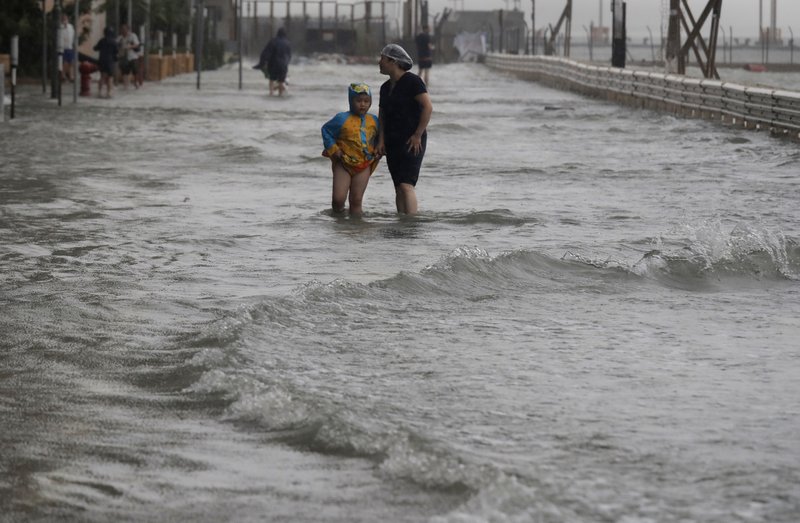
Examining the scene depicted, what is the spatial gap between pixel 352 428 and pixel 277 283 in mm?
3756

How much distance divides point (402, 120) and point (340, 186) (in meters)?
0.75

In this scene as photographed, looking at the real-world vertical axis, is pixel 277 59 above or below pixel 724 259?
above

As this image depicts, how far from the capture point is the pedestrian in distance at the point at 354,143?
1312cm

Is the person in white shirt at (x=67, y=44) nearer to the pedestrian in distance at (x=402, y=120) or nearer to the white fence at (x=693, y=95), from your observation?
the white fence at (x=693, y=95)

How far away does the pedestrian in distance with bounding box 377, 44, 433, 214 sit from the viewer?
12.9 m

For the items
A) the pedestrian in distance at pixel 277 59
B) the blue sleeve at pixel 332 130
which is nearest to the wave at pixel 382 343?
the blue sleeve at pixel 332 130

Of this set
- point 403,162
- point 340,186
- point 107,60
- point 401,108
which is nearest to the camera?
point 401,108

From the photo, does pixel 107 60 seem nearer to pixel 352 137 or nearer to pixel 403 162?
pixel 352 137

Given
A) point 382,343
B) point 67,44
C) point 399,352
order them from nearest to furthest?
1. point 399,352
2. point 382,343
3. point 67,44

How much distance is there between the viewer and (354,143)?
43.3ft

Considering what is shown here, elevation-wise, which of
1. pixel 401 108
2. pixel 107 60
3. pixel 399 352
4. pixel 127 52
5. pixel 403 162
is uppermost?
pixel 127 52

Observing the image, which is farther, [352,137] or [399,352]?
[352,137]

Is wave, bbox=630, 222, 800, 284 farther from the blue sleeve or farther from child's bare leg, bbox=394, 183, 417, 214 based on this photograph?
the blue sleeve

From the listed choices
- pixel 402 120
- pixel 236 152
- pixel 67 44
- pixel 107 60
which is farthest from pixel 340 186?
pixel 67 44
